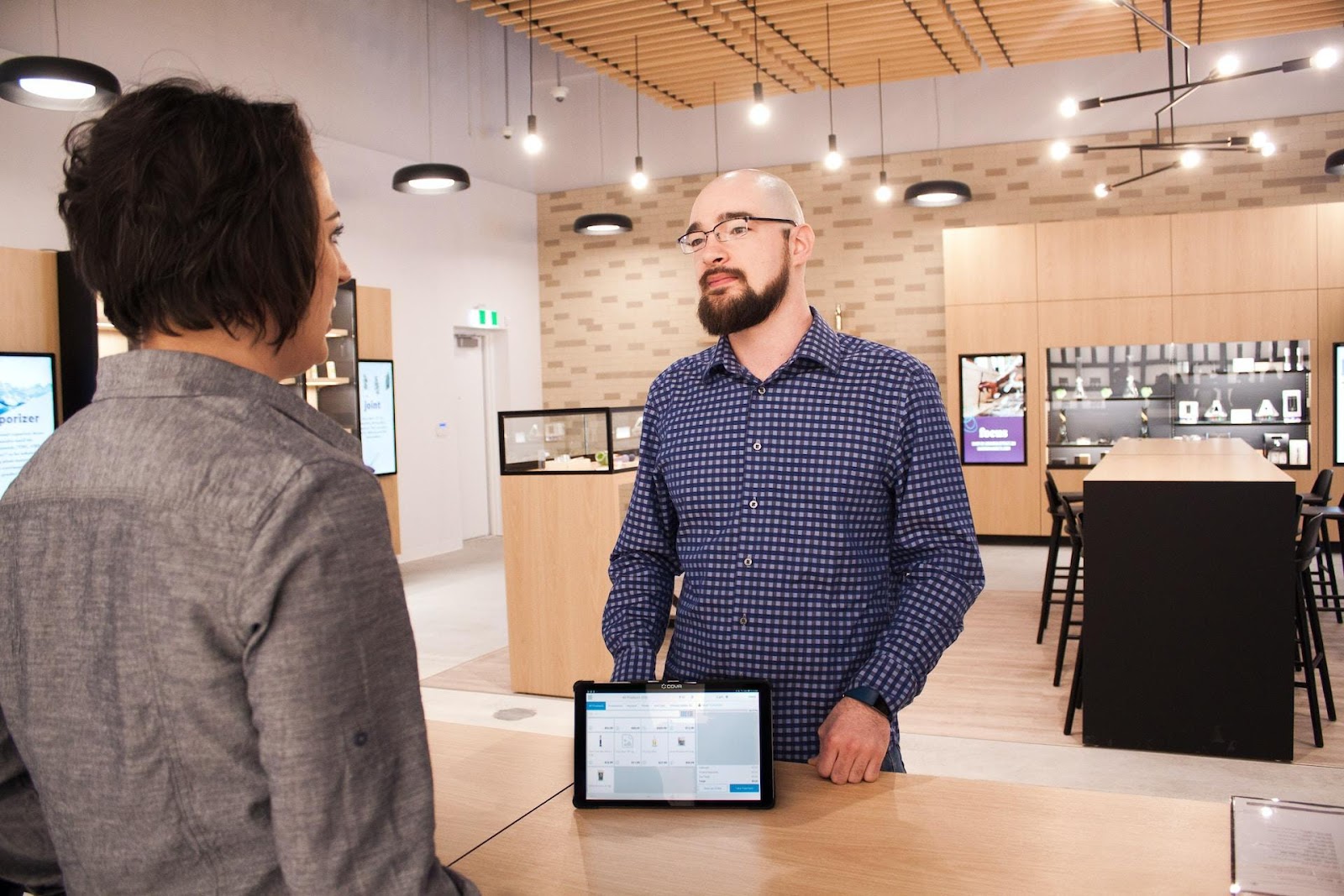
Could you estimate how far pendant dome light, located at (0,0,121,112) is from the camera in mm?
4617

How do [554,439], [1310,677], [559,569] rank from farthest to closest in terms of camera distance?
[554,439], [559,569], [1310,677]

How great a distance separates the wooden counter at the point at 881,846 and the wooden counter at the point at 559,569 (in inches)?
145

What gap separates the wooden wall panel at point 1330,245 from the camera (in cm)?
848

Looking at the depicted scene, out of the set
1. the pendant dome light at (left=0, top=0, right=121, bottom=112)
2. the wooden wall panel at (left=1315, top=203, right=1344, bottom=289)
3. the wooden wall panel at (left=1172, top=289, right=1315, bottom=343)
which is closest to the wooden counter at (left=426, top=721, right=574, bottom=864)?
the pendant dome light at (left=0, top=0, right=121, bottom=112)

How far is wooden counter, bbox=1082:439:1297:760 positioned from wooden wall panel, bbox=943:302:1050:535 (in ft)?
16.9

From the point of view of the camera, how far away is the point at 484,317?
10977 mm

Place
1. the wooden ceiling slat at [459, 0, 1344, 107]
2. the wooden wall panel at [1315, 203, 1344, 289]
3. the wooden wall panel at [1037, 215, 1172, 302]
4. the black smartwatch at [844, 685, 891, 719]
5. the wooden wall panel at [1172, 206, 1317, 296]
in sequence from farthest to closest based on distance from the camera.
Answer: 1. the wooden wall panel at [1037, 215, 1172, 302]
2. the wooden wall panel at [1172, 206, 1317, 296]
3. the wooden wall panel at [1315, 203, 1344, 289]
4. the wooden ceiling slat at [459, 0, 1344, 107]
5. the black smartwatch at [844, 685, 891, 719]

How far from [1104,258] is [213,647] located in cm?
944

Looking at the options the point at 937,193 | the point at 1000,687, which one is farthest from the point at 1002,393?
the point at 1000,687

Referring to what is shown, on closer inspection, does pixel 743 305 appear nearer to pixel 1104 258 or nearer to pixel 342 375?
pixel 342 375

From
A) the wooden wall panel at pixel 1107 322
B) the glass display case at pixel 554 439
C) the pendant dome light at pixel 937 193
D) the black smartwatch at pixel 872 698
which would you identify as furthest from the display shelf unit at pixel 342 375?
the black smartwatch at pixel 872 698

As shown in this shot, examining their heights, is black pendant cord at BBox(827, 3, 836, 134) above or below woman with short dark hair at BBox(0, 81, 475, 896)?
above

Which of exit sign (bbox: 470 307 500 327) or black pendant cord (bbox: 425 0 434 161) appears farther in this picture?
exit sign (bbox: 470 307 500 327)

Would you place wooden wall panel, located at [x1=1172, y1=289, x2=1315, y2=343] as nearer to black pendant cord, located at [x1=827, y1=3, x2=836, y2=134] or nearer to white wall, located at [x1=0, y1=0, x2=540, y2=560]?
black pendant cord, located at [x1=827, y1=3, x2=836, y2=134]
